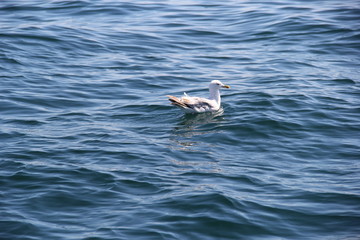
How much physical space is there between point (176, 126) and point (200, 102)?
122cm

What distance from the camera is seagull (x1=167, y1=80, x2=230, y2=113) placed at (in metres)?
14.3

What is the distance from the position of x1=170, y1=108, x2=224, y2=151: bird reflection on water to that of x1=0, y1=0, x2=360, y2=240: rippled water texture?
0.05 m

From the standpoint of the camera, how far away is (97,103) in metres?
15.7

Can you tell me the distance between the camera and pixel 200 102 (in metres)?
14.8

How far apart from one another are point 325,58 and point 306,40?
88.4 inches

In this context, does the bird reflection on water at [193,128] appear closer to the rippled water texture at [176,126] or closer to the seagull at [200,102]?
the rippled water texture at [176,126]

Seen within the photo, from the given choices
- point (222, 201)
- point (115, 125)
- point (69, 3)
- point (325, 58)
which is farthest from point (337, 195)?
point (69, 3)

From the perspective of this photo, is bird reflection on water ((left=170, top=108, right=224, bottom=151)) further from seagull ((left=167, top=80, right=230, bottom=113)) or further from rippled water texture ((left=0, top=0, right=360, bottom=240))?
seagull ((left=167, top=80, right=230, bottom=113))

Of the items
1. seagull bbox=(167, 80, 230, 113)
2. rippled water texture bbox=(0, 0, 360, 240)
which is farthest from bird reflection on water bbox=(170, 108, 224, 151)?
seagull bbox=(167, 80, 230, 113)

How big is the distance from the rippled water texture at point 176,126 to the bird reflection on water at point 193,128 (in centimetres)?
5

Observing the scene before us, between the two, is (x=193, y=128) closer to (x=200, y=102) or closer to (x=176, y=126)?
(x=176, y=126)

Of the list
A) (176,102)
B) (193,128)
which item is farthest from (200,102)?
(193,128)

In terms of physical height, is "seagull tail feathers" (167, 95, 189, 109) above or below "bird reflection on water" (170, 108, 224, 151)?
above

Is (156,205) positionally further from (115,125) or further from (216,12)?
(216,12)
